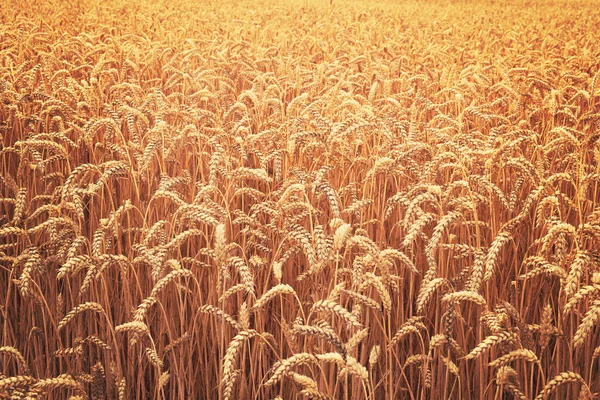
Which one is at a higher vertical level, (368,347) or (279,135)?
(279,135)

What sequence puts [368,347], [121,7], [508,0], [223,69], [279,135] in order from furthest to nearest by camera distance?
[508,0]
[121,7]
[223,69]
[279,135]
[368,347]

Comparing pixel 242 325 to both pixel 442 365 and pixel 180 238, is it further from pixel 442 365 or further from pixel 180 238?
pixel 442 365

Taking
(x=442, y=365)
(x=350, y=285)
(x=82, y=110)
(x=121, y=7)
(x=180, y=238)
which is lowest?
(x=442, y=365)

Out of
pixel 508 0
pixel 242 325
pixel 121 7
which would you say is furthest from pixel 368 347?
pixel 508 0

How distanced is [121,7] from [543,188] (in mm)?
8590

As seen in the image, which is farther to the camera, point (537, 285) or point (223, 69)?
point (223, 69)

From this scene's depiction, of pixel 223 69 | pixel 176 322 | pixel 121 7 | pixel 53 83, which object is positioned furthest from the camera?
pixel 121 7

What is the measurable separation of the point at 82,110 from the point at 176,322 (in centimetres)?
→ 196

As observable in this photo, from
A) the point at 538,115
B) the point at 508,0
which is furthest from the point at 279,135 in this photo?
the point at 508,0

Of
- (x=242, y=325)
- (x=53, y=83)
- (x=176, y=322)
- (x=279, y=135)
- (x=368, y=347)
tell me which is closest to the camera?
(x=242, y=325)

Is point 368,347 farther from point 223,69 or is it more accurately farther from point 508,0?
point 508,0

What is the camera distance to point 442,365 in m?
1.80

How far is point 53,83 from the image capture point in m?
3.52

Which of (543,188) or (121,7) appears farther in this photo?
(121,7)
